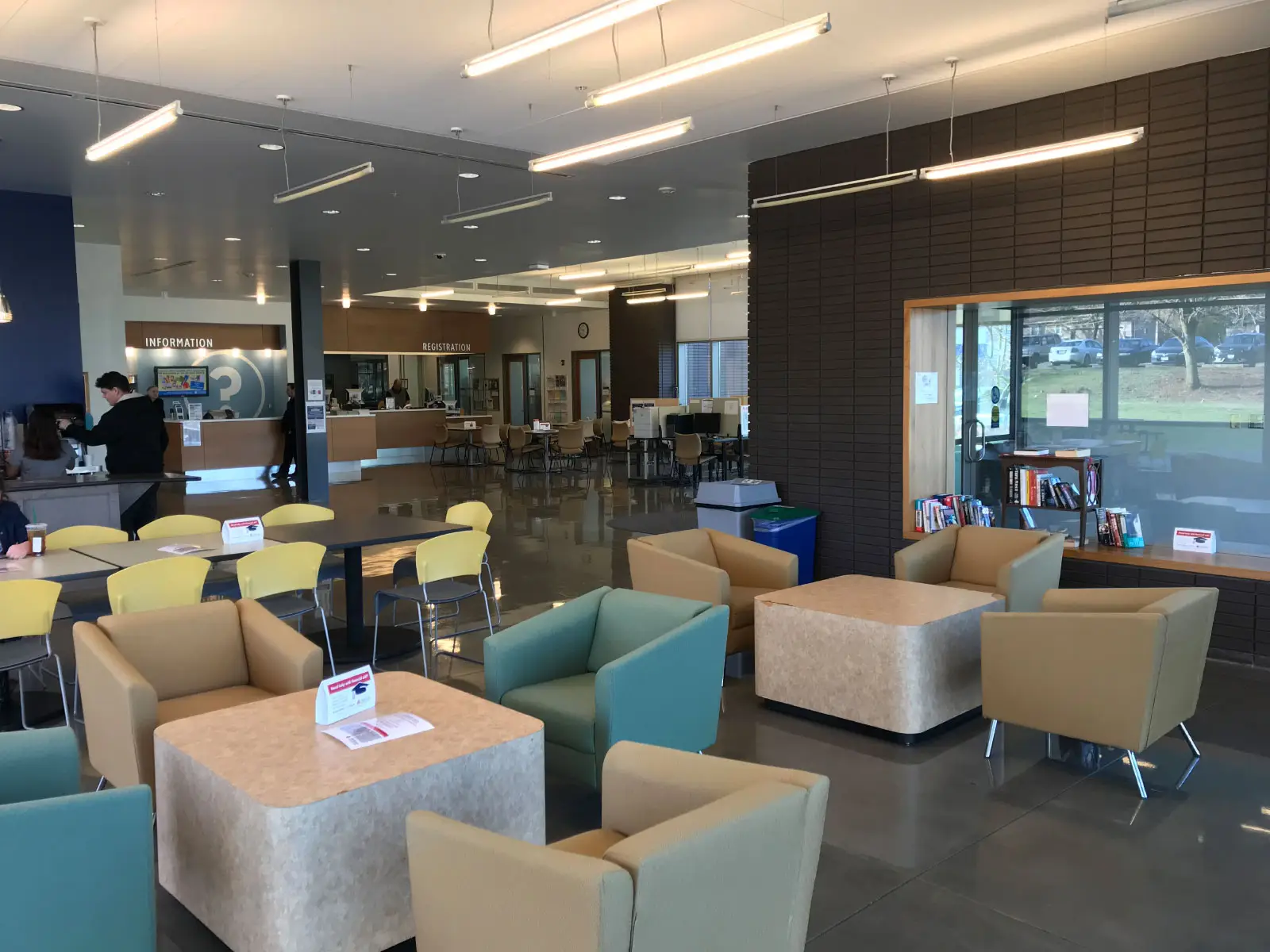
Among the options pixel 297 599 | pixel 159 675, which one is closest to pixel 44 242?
pixel 297 599

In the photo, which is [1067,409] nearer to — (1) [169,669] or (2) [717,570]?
(2) [717,570]

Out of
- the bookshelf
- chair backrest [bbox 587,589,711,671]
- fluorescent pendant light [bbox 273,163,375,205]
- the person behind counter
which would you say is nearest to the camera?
chair backrest [bbox 587,589,711,671]

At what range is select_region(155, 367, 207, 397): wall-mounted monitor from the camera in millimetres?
20250

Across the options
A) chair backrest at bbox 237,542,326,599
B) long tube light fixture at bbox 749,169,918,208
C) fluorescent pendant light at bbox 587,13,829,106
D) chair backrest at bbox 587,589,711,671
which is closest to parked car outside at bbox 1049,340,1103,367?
long tube light fixture at bbox 749,169,918,208

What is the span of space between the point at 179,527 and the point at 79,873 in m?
4.35

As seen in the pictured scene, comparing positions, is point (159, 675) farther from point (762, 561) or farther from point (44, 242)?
point (44, 242)

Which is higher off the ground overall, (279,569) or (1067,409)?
(1067,409)

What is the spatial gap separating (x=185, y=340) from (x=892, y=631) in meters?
19.0

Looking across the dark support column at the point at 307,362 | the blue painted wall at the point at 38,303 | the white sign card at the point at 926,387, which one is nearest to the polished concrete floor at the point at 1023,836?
the white sign card at the point at 926,387

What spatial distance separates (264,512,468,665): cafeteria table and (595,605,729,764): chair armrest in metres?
2.39

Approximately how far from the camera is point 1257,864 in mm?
3381

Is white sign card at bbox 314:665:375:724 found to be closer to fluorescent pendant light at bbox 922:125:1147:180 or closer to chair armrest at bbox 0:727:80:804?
chair armrest at bbox 0:727:80:804

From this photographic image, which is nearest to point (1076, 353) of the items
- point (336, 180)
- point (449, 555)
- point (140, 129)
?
point (449, 555)

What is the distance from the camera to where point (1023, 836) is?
3633mm
